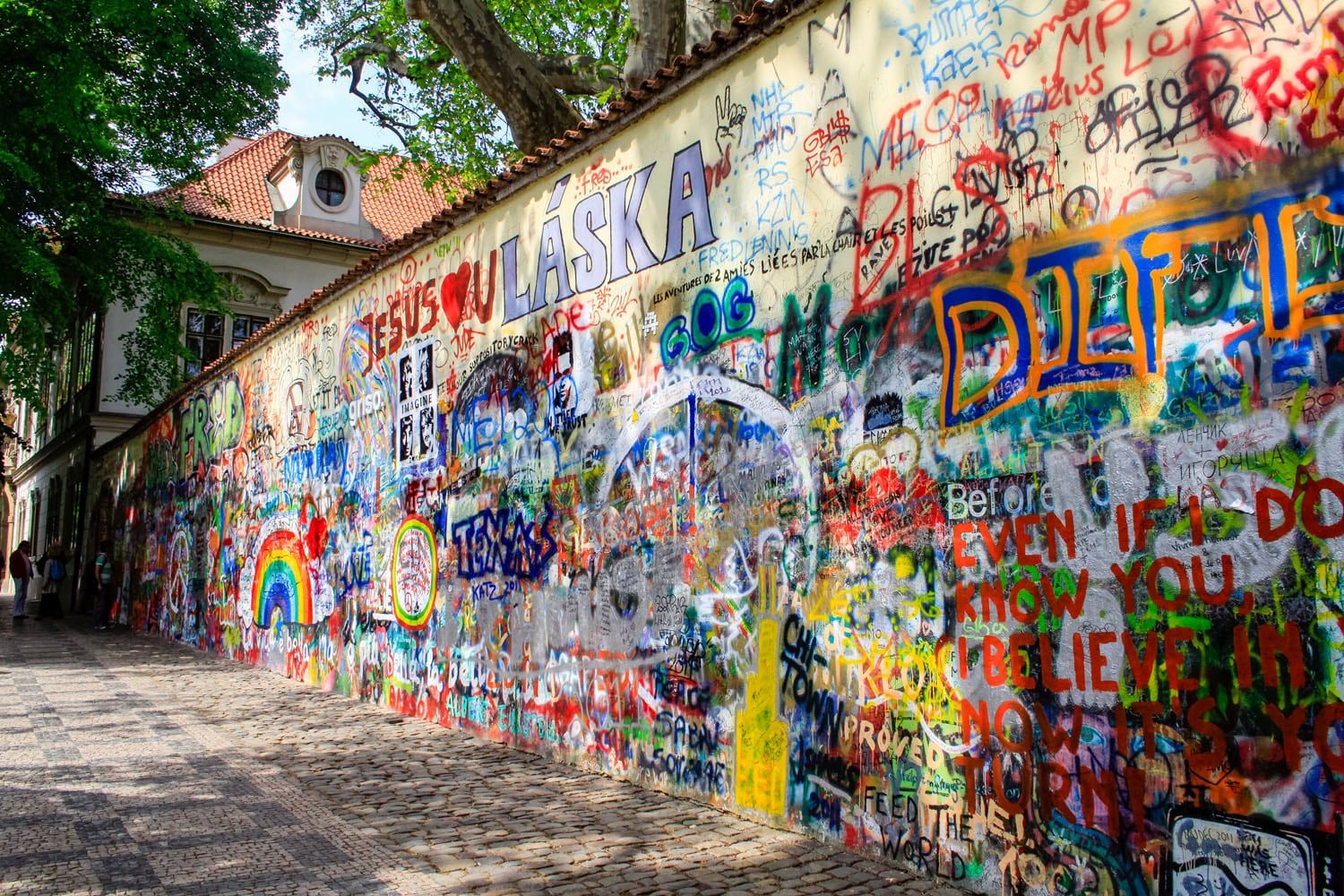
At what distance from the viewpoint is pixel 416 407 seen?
30.5 feet

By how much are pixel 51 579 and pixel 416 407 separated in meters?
15.9

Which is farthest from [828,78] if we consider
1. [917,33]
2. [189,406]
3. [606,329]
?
[189,406]

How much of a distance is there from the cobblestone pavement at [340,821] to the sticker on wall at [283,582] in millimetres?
2473

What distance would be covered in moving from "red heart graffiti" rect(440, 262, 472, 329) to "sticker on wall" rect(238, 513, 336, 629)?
3.78m

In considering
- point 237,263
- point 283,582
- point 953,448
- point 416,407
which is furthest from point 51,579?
point 953,448

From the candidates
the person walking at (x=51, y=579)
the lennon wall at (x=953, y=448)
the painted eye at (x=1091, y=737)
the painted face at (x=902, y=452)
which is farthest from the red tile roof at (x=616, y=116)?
the person walking at (x=51, y=579)

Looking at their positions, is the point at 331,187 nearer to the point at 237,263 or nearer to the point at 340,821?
the point at 237,263

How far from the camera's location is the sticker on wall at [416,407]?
9047 millimetres

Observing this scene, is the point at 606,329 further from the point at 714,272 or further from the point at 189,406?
the point at 189,406

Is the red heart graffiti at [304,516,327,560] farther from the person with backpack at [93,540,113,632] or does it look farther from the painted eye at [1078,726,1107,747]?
the person with backpack at [93,540,113,632]

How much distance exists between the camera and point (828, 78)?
522 cm

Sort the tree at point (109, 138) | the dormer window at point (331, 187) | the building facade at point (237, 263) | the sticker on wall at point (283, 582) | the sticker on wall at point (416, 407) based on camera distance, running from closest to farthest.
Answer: the sticker on wall at point (416, 407) < the sticker on wall at point (283, 582) < the tree at point (109, 138) < the building facade at point (237, 263) < the dormer window at point (331, 187)

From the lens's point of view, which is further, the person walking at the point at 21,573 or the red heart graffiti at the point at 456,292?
the person walking at the point at 21,573

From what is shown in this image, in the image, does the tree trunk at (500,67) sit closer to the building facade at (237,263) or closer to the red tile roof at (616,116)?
the red tile roof at (616,116)
